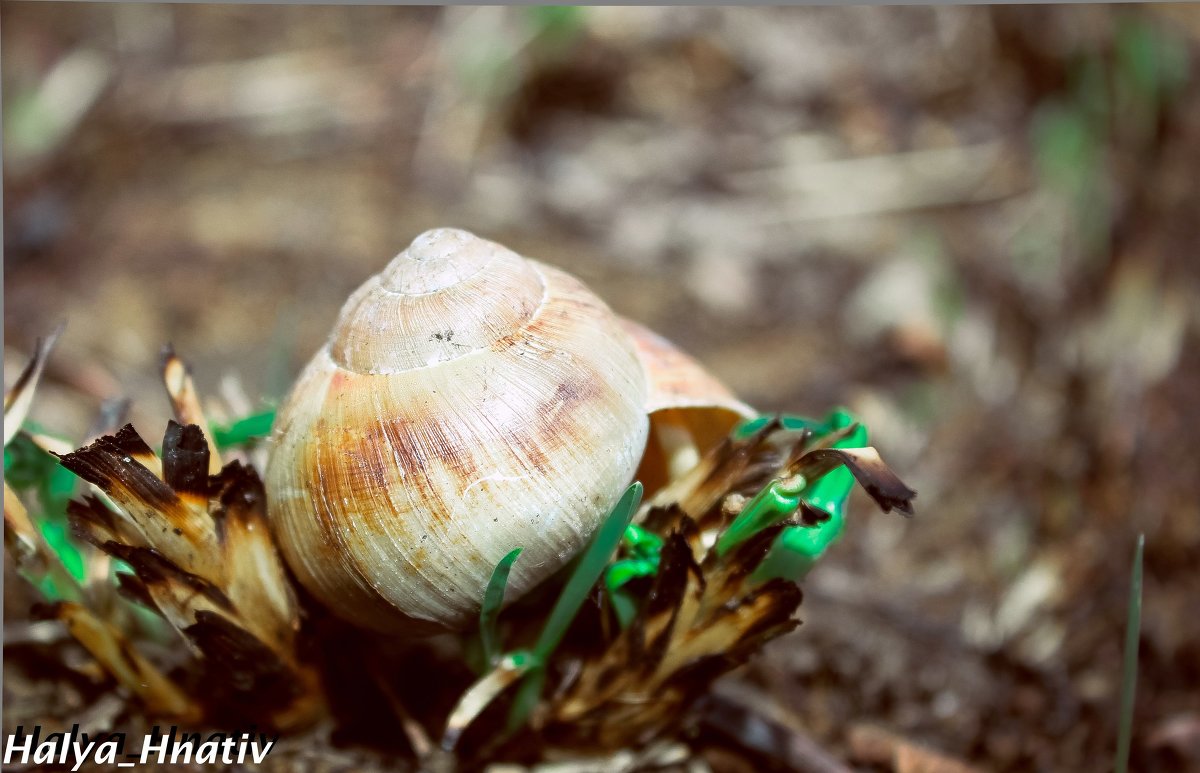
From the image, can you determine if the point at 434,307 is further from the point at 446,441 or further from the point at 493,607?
the point at 493,607

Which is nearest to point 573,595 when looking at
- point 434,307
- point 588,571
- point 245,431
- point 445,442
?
point 588,571

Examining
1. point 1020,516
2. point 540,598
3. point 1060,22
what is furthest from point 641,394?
point 1060,22

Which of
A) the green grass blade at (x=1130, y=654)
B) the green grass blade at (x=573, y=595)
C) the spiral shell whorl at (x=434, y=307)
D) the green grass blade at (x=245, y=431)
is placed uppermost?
the spiral shell whorl at (x=434, y=307)

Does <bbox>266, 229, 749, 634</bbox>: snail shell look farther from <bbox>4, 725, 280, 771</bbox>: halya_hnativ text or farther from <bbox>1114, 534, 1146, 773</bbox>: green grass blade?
<bbox>1114, 534, 1146, 773</bbox>: green grass blade

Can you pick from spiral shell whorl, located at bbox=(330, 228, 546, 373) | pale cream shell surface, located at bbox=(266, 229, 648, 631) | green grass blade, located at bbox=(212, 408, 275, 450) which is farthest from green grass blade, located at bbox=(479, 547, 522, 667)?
green grass blade, located at bbox=(212, 408, 275, 450)

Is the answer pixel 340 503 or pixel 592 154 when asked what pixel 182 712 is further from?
pixel 592 154

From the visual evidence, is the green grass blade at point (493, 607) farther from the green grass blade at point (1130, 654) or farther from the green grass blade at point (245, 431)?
the green grass blade at point (1130, 654)

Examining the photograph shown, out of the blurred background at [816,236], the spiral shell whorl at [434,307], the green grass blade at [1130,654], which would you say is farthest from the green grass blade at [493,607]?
the green grass blade at [1130,654]
